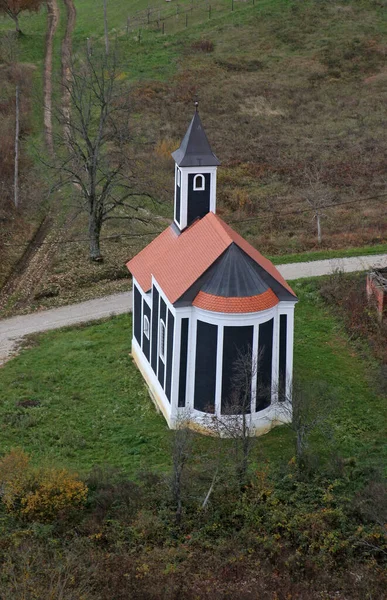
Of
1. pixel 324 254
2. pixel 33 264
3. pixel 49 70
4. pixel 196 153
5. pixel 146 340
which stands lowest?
pixel 146 340

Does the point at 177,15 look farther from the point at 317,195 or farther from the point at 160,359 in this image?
the point at 160,359

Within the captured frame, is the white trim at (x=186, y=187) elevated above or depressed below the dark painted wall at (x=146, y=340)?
above

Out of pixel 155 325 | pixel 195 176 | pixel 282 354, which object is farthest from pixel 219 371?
pixel 195 176

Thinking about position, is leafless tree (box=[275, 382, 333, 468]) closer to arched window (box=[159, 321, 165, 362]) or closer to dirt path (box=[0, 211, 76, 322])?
arched window (box=[159, 321, 165, 362])

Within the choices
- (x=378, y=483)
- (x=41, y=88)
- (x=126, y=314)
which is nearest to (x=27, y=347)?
(x=126, y=314)

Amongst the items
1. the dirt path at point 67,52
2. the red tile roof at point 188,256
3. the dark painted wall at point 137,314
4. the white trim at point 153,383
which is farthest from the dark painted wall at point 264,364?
the dirt path at point 67,52

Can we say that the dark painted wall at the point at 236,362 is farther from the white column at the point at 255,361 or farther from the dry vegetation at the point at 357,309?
the dry vegetation at the point at 357,309
